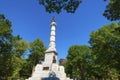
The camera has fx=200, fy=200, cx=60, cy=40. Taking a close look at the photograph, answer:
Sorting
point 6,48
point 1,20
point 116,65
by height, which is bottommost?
point 116,65

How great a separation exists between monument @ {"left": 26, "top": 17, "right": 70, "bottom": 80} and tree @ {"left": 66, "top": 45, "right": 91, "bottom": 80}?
11831 millimetres

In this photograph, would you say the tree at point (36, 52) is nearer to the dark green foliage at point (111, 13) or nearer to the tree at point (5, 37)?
the tree at point (5, 37)

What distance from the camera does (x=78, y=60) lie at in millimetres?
51562

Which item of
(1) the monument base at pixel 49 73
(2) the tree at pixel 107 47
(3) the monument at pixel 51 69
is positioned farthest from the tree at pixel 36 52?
(2) the tree at pixel 107 47

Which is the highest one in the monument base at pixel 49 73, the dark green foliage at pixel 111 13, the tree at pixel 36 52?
the tree at pixel 36 52

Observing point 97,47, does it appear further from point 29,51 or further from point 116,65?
point 29,51

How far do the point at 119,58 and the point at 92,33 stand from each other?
1067cm

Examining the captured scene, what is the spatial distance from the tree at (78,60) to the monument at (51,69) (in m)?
11.8

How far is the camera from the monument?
3669cm

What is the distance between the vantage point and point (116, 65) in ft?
103

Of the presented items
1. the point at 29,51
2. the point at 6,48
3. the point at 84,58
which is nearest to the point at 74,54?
the point at 84,58

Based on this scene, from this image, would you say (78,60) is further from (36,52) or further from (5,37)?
(5,37)

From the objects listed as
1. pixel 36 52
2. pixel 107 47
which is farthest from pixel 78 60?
pixel 107 47

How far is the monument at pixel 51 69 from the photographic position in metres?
36.7
